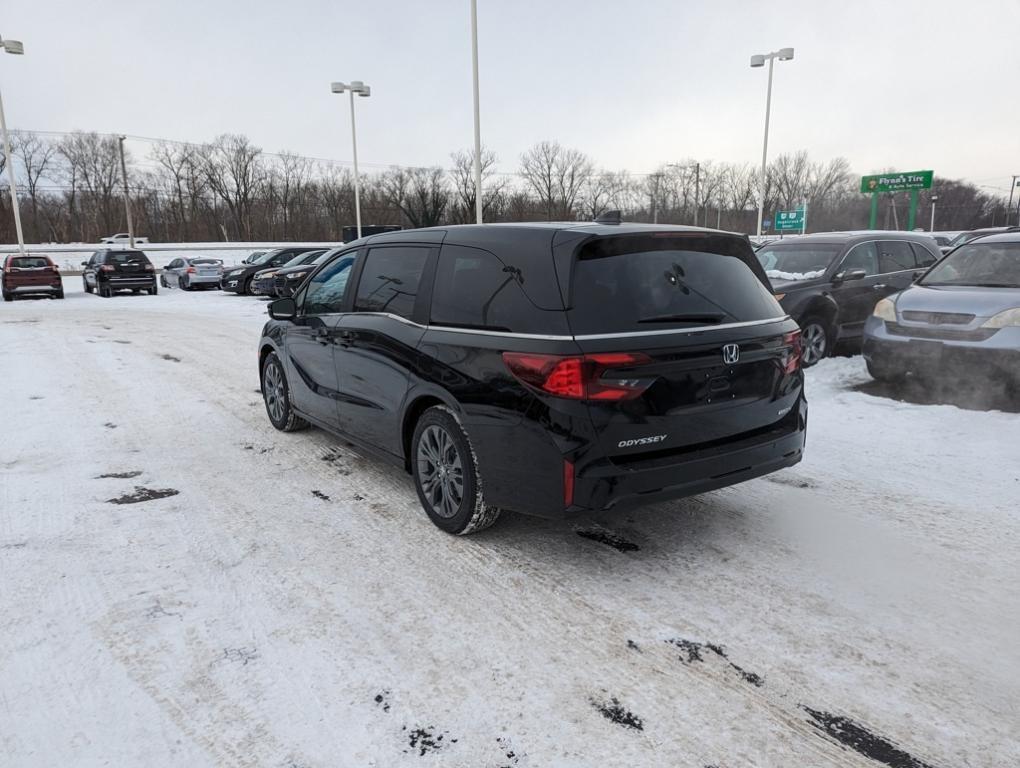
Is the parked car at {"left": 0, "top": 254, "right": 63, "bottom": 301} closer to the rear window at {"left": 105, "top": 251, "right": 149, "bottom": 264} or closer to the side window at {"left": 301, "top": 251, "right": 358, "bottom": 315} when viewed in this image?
the rear window at {"left": 105, "top": 251, "right": 149, "bottom": 264}

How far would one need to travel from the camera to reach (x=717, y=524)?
4.13m

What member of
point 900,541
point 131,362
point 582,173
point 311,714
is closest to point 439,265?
point 311,714

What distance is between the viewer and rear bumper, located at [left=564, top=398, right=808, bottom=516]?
127 inches

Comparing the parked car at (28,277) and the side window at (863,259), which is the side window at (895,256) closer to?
the side window at (863,259)

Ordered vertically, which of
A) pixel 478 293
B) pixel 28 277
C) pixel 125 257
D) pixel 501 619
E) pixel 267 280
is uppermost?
pixel 125 257

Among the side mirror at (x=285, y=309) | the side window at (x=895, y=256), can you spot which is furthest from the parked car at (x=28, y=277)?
the side window at (x=895, y=256)

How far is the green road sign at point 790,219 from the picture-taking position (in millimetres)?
60116

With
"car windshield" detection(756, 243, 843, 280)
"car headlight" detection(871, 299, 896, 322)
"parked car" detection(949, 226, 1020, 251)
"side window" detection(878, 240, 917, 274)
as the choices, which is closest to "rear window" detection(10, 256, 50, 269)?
"car windshield" detection(756, 243, 843, 280)

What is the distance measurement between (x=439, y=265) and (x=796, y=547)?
2.65 metres

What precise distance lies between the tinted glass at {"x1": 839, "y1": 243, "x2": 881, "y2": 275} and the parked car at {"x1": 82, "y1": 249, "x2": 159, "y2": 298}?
23135 mm

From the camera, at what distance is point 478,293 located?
3781mm

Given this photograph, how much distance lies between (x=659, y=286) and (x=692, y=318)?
237 millimetres

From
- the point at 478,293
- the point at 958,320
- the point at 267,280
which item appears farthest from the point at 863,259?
the point at 267,280

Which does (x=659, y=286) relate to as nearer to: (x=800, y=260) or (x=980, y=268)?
(x=980, y=268)
